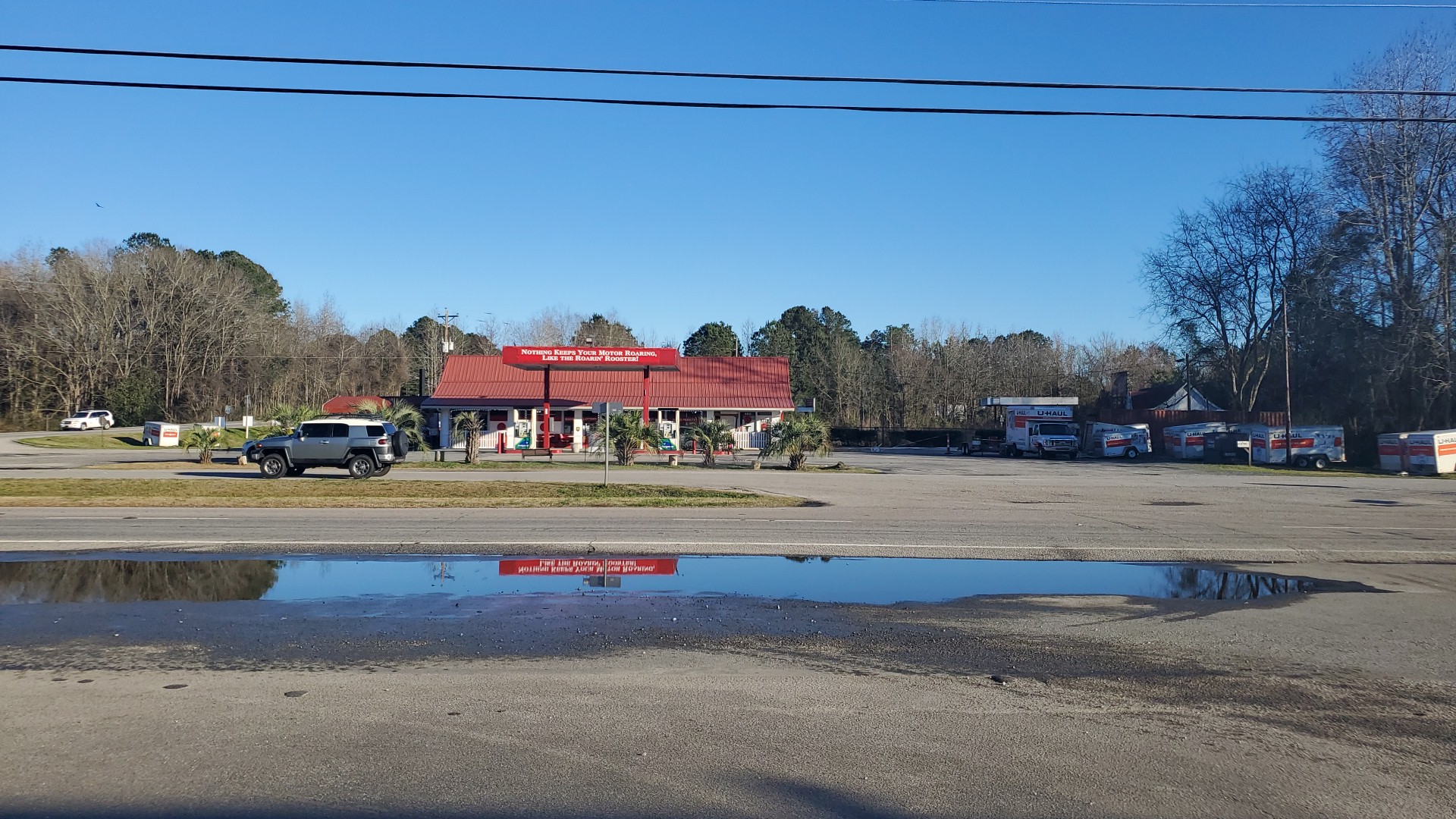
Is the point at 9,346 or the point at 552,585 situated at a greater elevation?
the point at 9,346

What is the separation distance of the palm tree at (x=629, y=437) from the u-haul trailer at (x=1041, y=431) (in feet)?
78.0

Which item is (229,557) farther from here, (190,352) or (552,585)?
(190,352)

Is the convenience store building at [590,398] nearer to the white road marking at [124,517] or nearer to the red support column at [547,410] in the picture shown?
the red support column at [547,410]

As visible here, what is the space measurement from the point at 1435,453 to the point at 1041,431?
58.9 ft

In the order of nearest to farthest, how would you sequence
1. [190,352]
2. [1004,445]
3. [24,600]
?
1. [24,600]
2. [1004,445]
3. [190,352]

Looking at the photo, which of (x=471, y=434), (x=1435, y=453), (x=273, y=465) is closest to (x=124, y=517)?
(x=273, y=465)

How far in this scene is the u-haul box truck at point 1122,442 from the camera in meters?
53.5

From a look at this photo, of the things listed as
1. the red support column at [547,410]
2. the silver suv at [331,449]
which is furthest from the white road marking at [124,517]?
the red support column at [547,410]

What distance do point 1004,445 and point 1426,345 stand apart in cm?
2152

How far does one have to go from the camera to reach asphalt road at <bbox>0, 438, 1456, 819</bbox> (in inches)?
193

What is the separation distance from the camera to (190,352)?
8088 centimetres

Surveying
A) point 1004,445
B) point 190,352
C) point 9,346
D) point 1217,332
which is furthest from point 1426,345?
point 9,346

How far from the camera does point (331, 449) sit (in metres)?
29.2

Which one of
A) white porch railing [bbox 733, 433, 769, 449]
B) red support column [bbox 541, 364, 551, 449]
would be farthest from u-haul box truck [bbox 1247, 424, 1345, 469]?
red support column [bbox 541, 364, 551, 449]
